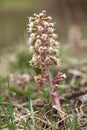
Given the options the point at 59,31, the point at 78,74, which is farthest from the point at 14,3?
the point at 78,74

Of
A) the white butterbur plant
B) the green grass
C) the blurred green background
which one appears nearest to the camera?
the white butterbur plant

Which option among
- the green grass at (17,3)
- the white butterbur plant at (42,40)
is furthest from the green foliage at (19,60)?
the green grass at (17,3)

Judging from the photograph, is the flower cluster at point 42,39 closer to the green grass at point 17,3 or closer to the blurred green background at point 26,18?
the blurred green background at point 26,18

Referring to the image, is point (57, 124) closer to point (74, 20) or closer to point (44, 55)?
point (44, 55)

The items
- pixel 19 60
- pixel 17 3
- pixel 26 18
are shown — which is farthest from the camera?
pixel 17 3

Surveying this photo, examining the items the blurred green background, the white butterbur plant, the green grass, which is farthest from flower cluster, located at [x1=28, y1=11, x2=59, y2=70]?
the green grass

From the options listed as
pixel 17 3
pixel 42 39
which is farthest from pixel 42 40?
pixel 17 3

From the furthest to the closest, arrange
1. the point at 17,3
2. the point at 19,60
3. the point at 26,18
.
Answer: the point at 17,3, the point at 26,18, the point at 19,60

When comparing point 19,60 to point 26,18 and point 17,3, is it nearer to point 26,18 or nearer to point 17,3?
point 26,18

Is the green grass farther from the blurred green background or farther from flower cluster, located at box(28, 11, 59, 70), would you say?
flower cluster, located at box(28, 11, 59, 70)

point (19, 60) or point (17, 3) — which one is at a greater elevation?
point (17, 3)
